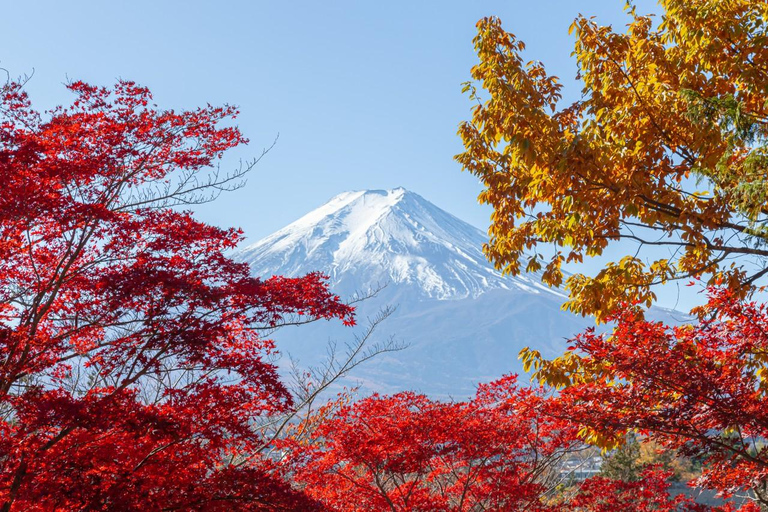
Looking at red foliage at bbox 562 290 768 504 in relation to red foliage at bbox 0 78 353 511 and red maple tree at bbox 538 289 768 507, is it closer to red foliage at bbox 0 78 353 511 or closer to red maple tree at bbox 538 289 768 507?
red maple tree at bbox 538 289 768 507

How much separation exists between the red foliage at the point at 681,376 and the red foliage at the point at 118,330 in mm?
2582

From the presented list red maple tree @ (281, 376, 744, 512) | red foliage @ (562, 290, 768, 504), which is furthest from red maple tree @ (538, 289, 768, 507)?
red maple tree @ (281, 376, 744, 512)

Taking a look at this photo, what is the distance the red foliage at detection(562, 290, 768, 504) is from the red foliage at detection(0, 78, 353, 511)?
258 cm

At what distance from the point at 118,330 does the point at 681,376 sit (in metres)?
5.59

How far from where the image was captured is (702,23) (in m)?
5.05

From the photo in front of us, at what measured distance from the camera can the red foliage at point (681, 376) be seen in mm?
5219

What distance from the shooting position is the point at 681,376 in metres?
5.23

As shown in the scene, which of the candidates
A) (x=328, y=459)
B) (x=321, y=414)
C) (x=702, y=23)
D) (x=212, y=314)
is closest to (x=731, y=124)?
(x=702, y=23)

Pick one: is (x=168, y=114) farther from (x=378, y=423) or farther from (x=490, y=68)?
(x=378, y=423)

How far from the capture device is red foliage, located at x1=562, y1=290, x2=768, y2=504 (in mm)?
5219

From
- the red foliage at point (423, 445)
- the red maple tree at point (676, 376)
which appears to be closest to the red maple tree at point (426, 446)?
the red foliage at point (423, 445)

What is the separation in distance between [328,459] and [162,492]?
10.7 feet

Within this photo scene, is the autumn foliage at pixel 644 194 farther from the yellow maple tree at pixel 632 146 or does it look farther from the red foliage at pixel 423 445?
the red foliage at pixel 423 445

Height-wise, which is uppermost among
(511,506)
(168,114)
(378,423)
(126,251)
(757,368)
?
(168,114)
